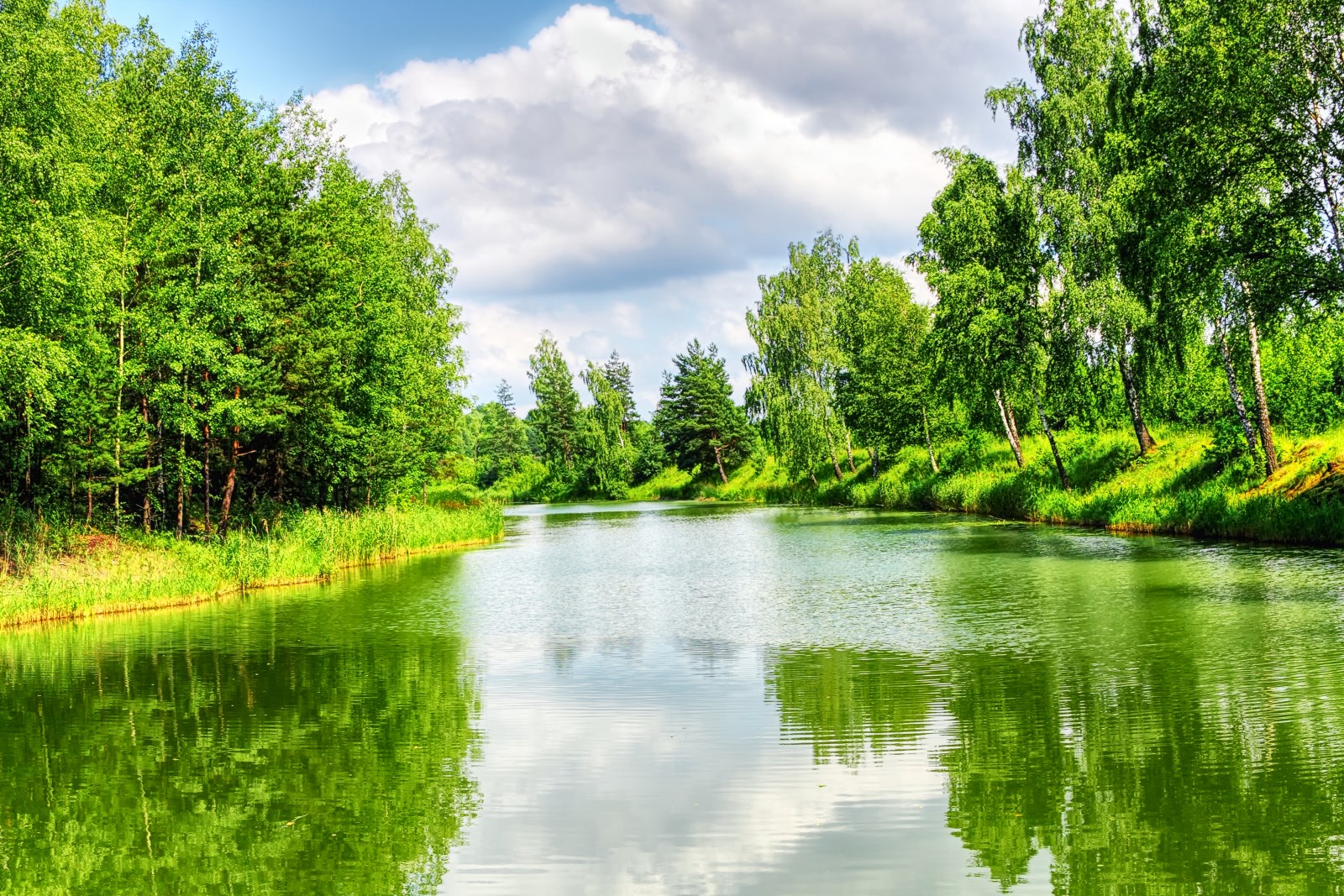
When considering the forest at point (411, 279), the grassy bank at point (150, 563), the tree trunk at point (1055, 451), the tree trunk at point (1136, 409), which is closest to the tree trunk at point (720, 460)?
the forest at point (411, 279)

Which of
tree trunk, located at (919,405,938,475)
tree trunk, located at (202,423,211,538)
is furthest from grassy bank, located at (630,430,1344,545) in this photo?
tree trunk, located at (202,423,211,538)

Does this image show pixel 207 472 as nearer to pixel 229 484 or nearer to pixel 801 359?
pixel 229 484

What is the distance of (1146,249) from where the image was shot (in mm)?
26609

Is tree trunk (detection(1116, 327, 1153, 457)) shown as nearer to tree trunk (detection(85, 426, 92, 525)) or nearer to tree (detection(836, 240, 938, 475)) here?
tree (detection(836, 240, 938, 475))

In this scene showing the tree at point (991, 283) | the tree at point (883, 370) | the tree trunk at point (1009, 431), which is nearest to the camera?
the tree at point (991, 283)

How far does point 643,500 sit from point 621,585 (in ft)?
240

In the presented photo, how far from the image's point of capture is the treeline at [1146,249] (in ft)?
71.0

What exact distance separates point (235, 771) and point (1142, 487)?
107 ft

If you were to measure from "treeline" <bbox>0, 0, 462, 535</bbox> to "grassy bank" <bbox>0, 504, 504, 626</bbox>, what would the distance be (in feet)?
5.57

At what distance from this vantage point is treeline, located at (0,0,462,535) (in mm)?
21531

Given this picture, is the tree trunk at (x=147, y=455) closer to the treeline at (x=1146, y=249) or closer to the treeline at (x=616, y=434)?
the treeline at (x=1146, y=249)

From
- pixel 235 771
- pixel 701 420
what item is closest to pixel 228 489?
pixel 235 771

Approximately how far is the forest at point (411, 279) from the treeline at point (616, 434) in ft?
142

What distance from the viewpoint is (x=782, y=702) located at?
41.3ft
